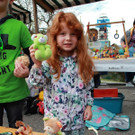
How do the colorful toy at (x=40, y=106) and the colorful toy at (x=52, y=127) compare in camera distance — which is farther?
the colorful toy at (x=40, y=106)

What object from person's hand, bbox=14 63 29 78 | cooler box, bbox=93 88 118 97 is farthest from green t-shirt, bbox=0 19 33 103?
cooler box, bbox=93 88 118 97

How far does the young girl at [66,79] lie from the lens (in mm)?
1030

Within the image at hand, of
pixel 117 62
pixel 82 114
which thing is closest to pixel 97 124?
pixel 117 62

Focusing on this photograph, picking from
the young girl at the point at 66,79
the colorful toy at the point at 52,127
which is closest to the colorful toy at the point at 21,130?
the colorful toy at the point at 52,127

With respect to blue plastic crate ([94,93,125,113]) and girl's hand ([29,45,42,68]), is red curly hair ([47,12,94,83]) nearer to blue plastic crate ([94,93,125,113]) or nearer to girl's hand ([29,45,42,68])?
girl's hand ([29,45,42,68])

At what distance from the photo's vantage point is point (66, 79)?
1037 mm

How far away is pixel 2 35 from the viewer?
109cm

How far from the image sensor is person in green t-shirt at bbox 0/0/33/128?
1.08m

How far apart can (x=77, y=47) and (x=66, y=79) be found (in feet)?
0.81

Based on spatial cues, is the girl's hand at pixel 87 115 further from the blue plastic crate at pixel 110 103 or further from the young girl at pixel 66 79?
the blue plastic crate at pixel 110 103

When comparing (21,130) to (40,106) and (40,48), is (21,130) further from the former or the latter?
(40,106)

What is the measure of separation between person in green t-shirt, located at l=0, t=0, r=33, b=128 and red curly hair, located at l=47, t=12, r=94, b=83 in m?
0.22

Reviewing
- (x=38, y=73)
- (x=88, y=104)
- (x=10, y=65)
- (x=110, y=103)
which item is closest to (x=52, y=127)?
(x=38, y=73)

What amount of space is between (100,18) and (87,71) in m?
2.69
